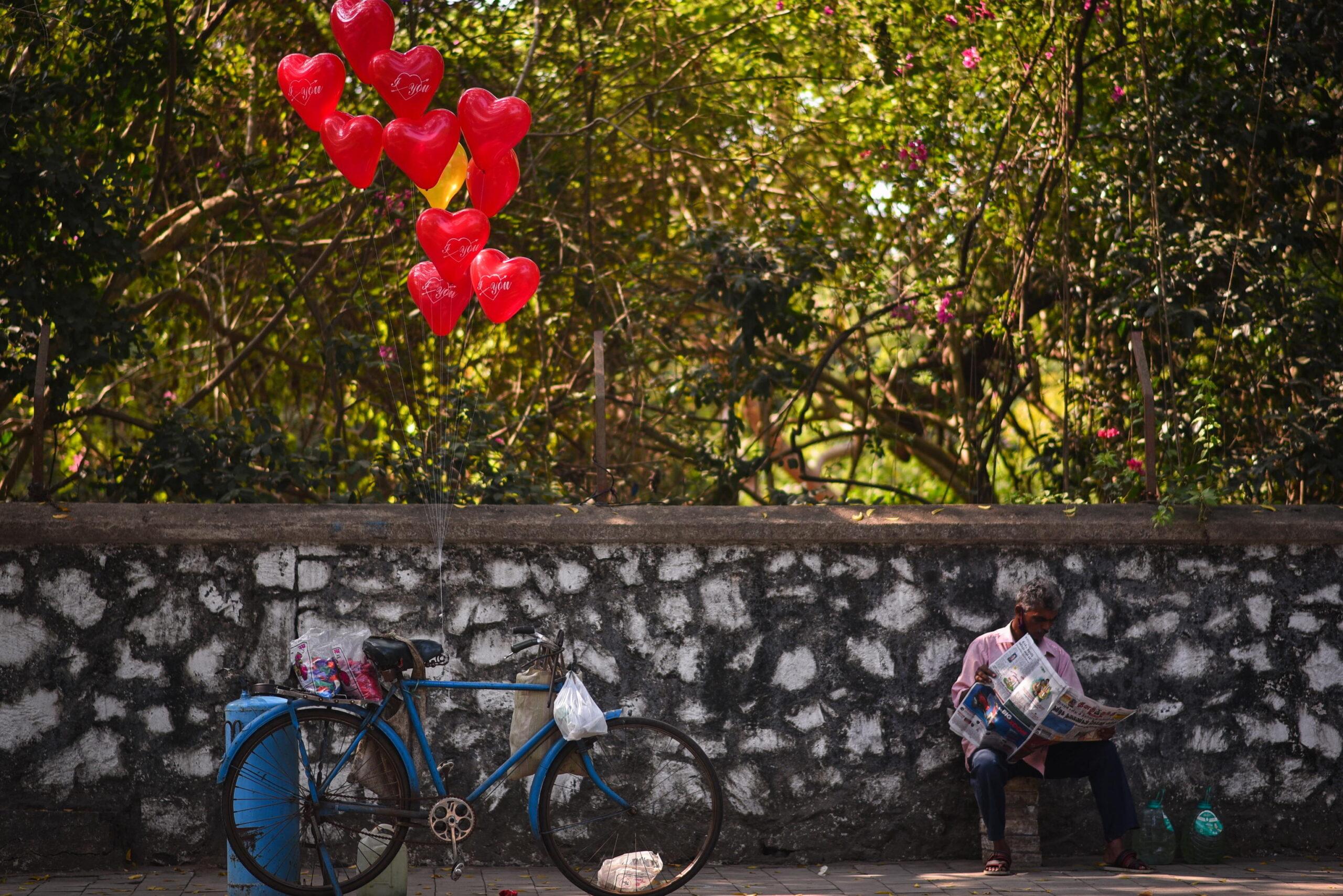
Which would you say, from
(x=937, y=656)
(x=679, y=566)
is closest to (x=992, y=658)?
(x=937, y=656)

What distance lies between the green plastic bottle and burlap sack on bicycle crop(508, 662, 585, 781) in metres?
2.38

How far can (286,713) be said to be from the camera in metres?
3.77

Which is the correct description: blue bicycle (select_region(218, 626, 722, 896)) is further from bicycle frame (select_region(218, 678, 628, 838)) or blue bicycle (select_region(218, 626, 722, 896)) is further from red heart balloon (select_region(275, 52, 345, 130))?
red heart balloon (select_region(275, 52, 345, 130))

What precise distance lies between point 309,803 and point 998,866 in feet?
7.84

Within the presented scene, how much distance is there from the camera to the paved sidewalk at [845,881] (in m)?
3.99

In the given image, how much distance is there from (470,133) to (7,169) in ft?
6.03

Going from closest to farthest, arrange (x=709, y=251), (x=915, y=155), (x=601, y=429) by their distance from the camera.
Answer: (x=601, y=429) < (x=709, y=251) < (x=915, y=155)

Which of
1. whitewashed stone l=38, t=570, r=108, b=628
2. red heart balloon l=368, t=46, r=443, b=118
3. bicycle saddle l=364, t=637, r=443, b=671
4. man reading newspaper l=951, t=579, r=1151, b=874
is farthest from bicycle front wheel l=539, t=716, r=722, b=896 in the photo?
red heart balloon l=368, t=46, r=443, b=118

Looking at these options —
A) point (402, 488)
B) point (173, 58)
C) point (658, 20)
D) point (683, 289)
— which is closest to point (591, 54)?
point (658, 20)

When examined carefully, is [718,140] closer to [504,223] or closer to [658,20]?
[658,20]

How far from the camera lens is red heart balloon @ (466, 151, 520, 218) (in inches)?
181

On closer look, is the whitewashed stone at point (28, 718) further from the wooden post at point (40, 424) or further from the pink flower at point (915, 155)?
the pink flower at point (915, 155)

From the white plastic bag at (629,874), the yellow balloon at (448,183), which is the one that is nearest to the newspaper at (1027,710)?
the white plastic bag at (629,874)

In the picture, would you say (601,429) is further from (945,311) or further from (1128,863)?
(1128,863)
